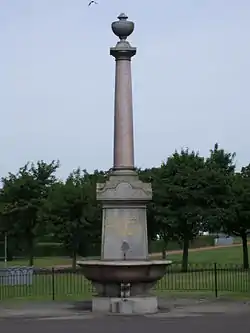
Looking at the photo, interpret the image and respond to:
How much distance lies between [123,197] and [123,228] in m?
0.76

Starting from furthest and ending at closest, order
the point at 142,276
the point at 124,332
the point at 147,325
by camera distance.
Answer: the point at 142,276 < the point at 147,325 < the point at 124,332

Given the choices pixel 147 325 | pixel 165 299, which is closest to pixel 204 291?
pixel 165 299

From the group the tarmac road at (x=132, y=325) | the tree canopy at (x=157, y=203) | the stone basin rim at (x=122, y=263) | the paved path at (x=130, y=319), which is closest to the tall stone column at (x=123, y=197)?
the stone basin rim at (x=122, y=263)

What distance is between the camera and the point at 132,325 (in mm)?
15828

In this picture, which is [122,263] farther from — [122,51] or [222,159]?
[222,159]

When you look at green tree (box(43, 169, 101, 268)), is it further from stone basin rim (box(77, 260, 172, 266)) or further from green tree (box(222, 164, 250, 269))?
stone basin rim (box(77, 260, 172, 266))

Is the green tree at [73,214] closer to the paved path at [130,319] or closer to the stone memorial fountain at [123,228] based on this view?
the paved path at [130,319]

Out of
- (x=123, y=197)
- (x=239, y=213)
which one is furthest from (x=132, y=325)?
(x=239, y=213)

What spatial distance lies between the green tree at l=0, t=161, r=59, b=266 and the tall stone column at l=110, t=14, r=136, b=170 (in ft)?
108

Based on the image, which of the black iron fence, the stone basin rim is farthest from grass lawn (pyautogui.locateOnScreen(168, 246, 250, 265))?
the stone basin rim

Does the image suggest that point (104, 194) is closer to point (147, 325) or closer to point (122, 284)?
point (122, 284)

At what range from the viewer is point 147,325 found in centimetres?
1588

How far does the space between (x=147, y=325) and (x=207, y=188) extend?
26.9m

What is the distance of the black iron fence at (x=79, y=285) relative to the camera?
25484mm
